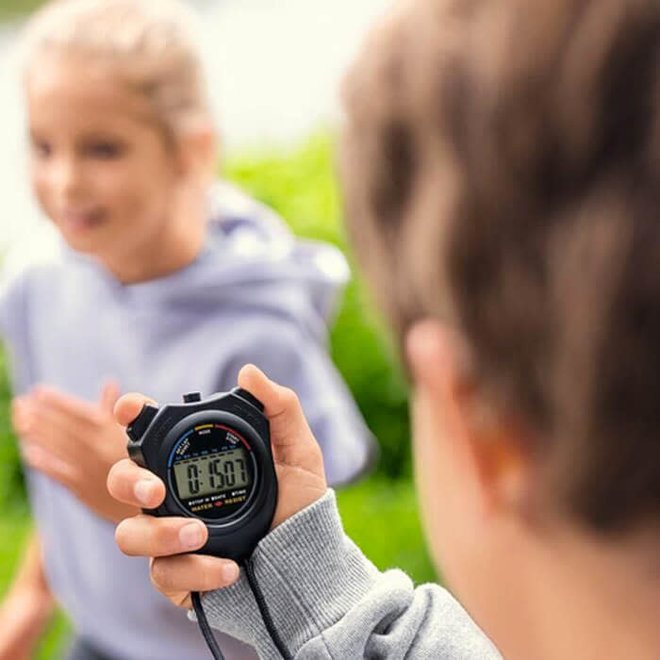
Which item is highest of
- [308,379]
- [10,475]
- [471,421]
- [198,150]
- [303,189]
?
A: [471,421]

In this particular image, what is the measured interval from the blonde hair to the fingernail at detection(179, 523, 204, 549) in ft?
2.41

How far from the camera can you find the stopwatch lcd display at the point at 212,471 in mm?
745

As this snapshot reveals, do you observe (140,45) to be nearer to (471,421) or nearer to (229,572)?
(229,572)

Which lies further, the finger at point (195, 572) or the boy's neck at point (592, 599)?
the finger at point (195, 572)

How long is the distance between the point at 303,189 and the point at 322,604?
2.10m

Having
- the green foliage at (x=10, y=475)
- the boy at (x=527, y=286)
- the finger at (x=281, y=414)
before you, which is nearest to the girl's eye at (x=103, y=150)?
the finger at (x=281, y=414)

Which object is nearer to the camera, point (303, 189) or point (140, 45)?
point (140, 45)

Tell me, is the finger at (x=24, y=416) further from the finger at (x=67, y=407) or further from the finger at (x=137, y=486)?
the finger at (x=137, y=486)

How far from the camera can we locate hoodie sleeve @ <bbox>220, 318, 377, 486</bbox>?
1.34 metres

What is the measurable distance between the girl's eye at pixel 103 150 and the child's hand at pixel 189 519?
0.63 meters

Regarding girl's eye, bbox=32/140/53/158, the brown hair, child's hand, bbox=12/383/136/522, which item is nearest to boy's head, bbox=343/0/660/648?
the brown hair

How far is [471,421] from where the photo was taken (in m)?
0.54

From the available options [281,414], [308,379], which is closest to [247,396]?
[281,414]

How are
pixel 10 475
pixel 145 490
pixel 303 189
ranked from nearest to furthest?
pixel 145 490 < pixel 10 475 < pixel 303 189
